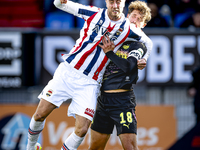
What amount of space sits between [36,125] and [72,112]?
1.53 ft

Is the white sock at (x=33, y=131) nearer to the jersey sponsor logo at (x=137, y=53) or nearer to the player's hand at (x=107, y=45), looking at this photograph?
the player's hand at (x=107, y=45)

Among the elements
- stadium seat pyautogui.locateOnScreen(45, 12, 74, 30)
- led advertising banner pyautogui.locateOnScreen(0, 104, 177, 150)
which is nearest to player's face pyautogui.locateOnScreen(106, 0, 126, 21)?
led advertising banner pyautogui.locateOnScreen(0, 104, 177, 150)

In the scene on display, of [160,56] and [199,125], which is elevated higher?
[160,56]

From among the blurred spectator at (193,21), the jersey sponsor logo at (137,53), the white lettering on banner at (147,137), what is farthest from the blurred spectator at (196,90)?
the jersey sponsor logo at (137,53)

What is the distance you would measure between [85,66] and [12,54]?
2742 mm

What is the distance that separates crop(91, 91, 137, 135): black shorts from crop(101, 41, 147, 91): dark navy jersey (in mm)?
112

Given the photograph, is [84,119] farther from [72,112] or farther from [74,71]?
[74,71]

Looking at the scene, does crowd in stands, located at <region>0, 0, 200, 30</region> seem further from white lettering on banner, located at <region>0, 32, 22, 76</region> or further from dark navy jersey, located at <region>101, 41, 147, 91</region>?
dark navy jersey, located at <region>101, 41, 147, 91</region>

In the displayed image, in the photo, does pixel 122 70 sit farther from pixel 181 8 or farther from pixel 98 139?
pixel 181 8

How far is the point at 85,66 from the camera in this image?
181 inches

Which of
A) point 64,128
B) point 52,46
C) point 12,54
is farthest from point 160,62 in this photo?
point 12,54

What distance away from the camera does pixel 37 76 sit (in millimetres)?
6930

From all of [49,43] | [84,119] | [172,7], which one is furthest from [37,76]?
[172,7]

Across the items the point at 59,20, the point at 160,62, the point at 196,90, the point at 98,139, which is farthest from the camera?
the point at 59,20
